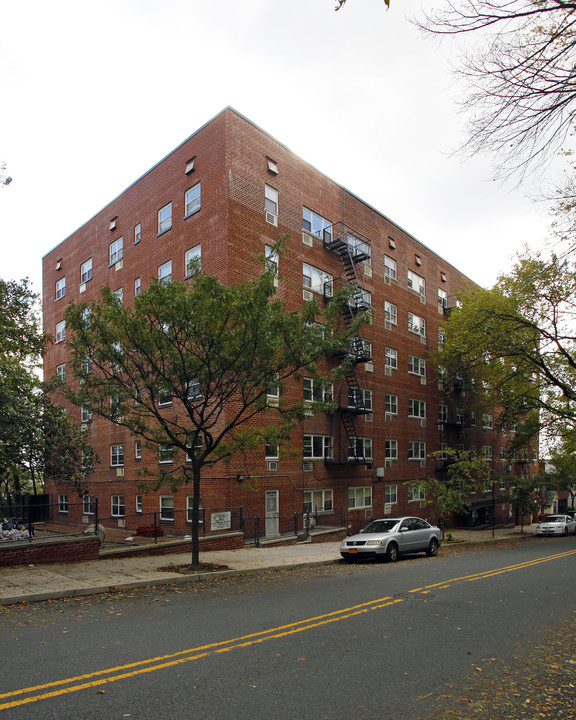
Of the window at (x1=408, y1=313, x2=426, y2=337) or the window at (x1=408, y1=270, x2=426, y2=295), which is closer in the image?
the window at (x1=408, y1=313, x2=426, y2=337)

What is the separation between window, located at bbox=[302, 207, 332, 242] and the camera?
27.2 metres

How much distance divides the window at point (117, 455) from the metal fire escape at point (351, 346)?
451 inches

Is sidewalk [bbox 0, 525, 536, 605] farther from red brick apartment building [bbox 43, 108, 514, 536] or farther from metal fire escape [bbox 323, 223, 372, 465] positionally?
metal fire escape [bbox 323, 223, 372, 465]

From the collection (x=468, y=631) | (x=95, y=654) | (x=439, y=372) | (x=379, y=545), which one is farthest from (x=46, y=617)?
(x=439, y=372)

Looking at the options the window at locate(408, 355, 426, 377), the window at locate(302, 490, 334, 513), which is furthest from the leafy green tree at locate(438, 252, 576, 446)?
the window at locate(302, 490, 334, 513)

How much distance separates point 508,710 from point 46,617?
6.95 m

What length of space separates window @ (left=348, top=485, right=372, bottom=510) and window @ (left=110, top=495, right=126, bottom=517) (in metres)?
11.7

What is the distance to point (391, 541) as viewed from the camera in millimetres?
17250

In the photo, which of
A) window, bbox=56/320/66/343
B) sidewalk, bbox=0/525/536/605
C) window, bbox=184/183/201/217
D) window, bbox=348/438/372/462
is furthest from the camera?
window, bbox=56/320/66/343

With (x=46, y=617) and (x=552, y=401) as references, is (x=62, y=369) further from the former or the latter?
(x=552, y=401)

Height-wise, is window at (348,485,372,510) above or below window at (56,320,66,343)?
below

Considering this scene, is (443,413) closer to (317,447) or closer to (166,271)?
(317,447)

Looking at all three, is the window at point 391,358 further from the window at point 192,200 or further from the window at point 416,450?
the window at point 192,200

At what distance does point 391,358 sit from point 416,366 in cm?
359
